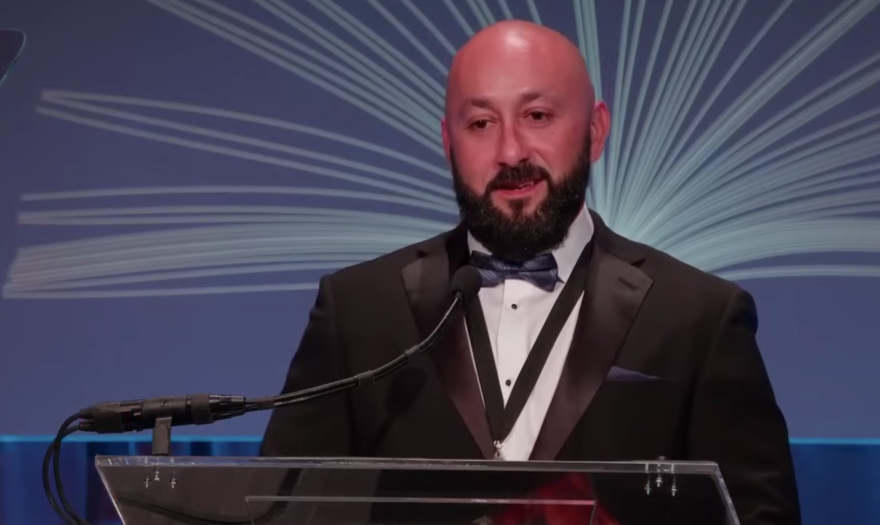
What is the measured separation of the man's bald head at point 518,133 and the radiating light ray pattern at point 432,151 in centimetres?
52

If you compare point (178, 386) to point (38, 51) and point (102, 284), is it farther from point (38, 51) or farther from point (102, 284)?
point (38, 51)

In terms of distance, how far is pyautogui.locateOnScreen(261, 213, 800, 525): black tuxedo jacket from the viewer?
7.80ft

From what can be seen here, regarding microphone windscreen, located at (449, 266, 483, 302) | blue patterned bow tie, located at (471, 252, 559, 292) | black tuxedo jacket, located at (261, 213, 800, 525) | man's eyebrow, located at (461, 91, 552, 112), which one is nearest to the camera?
microphone windscreen, located at (449, 266, 483, 302)

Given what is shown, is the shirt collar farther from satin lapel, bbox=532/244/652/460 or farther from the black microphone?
the black microphone

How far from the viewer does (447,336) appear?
2.53 m

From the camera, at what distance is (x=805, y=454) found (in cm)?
290

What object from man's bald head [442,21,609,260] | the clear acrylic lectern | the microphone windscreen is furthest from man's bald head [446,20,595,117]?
the clear acrylic lectern

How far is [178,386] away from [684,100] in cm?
137

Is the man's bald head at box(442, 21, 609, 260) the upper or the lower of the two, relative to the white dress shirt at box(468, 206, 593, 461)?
upper

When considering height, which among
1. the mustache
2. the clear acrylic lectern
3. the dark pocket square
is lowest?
the clear acrylic lectern

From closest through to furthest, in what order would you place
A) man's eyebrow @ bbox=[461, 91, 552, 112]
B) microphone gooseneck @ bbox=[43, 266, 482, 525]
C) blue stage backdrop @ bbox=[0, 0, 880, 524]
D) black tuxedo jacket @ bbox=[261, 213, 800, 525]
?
microphone gooseneck @ bbox=[43, 266, 482, 525], black tuxedo jacket @ bbox=[261, 213, 800, 525], man's eyebrow @ bbox=[461, 91, 552, 112], blue stage backdrop @ bbox=[0, 0, 880, 524]

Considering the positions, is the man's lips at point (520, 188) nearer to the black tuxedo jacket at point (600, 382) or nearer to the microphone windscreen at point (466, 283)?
the black tuxedo jacket at point (600, 382)

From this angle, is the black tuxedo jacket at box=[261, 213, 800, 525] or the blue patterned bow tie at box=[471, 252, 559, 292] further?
the blue patterned bow tie at box=[471, 252, 559, 292]

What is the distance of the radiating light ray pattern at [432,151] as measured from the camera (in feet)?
9.93
